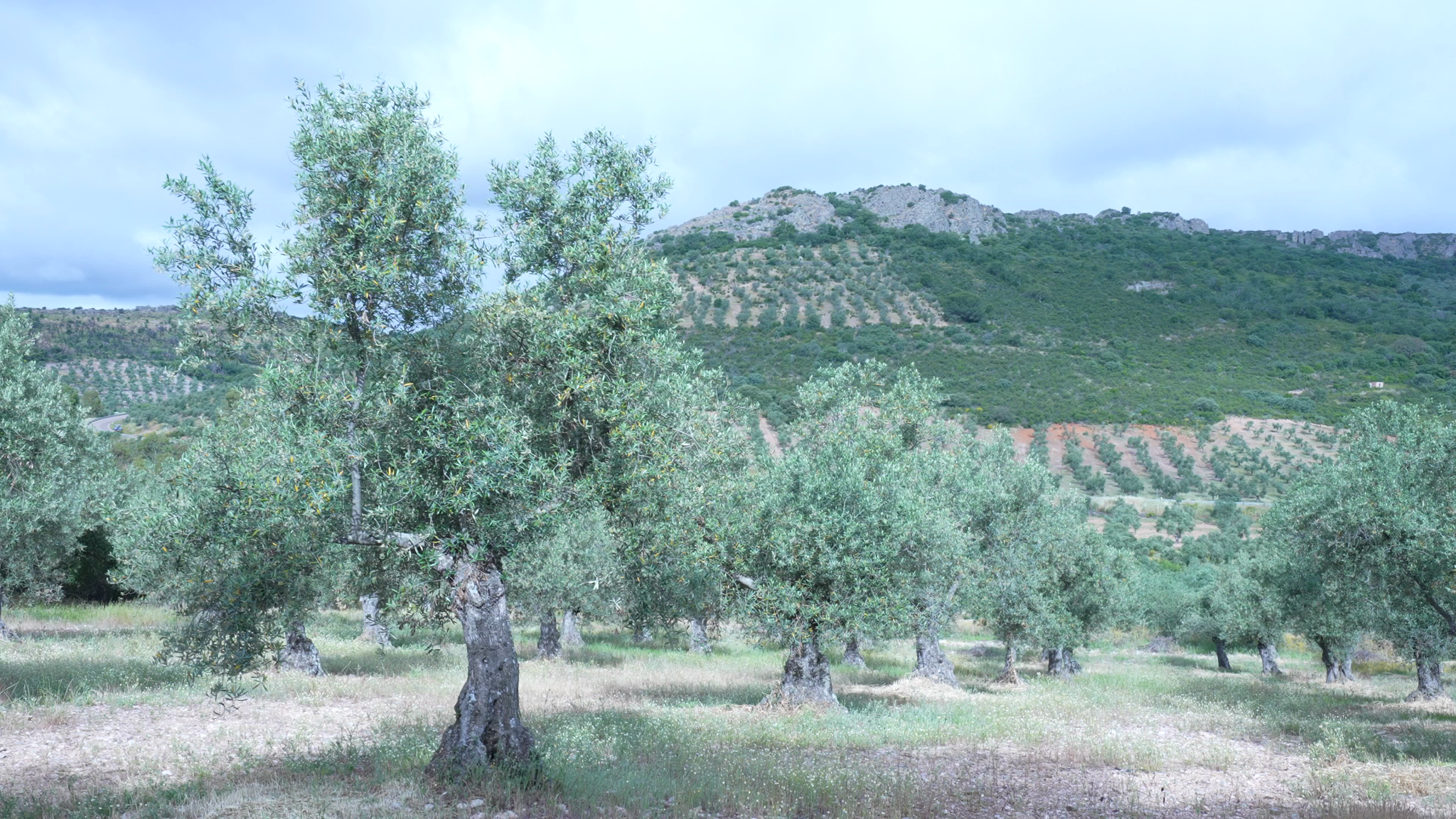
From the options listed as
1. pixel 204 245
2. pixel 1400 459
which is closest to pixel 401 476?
pixel 204 245

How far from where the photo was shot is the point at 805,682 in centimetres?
2030

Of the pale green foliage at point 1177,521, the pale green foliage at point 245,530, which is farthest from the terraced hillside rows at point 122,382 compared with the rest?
the pale green foliage at point 1177,521

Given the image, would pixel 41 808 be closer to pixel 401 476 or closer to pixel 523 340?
pixel 401 476

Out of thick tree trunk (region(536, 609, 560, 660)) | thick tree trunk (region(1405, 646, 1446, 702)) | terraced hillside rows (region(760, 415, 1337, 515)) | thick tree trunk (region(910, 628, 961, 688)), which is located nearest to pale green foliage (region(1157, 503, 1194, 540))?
terraced hillside rows (region(760, 415, 1337, 515))

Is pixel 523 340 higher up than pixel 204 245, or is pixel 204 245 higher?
pixel 204 245

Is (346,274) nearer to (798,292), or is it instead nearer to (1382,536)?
(1382,536)

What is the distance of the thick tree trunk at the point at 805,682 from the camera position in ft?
66.0

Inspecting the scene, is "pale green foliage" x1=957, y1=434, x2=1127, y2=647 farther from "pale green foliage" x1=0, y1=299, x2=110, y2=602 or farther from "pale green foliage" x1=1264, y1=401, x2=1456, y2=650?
"pale green foliage" x1=0, y1=299, x2=110, y2=602

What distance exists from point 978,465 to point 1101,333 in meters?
76.3

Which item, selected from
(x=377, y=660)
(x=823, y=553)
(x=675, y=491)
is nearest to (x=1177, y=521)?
(x=823, y=553)

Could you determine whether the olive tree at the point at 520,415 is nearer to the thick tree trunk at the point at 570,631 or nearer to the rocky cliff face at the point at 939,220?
the thick tree trunk at the point at 570,631

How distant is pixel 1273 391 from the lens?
8362 cm

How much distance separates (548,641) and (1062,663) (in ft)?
74.9

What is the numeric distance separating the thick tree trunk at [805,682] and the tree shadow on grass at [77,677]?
13046 millimetres
